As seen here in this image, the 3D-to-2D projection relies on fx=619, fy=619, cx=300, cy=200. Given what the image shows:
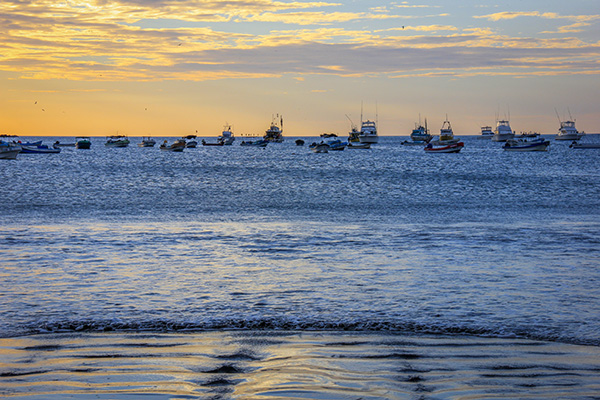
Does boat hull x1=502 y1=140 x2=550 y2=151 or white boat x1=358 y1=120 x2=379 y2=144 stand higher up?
white boat x1=358 y1=120 x2=379 y2=144

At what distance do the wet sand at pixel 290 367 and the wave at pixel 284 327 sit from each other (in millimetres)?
294

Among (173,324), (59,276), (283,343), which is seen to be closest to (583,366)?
(283,343)

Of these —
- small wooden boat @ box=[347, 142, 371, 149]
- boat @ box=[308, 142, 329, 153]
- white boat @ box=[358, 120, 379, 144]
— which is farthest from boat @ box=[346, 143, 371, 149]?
boat @ box=[308, 142, 329, 153]

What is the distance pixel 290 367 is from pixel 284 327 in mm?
2278

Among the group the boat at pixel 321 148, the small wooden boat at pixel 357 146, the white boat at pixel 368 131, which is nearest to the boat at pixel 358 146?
the small wooden boat at pixel 357 146

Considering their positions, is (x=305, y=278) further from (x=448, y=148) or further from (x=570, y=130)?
(x=570, y=130)

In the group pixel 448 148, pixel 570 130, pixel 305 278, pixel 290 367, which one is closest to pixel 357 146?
pixel 448 148

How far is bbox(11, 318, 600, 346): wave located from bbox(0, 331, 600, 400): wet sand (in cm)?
29

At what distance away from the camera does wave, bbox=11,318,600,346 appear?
973 cm

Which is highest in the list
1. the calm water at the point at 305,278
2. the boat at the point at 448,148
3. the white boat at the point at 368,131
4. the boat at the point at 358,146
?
the white boat at the point at 368,131

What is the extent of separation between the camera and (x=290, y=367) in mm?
7789

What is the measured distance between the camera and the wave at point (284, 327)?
31.9ft

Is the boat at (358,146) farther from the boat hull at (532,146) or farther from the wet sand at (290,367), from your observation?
the wet sand at (290,367)

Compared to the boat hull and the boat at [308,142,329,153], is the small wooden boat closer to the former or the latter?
the boat at [308,142,329,153]
